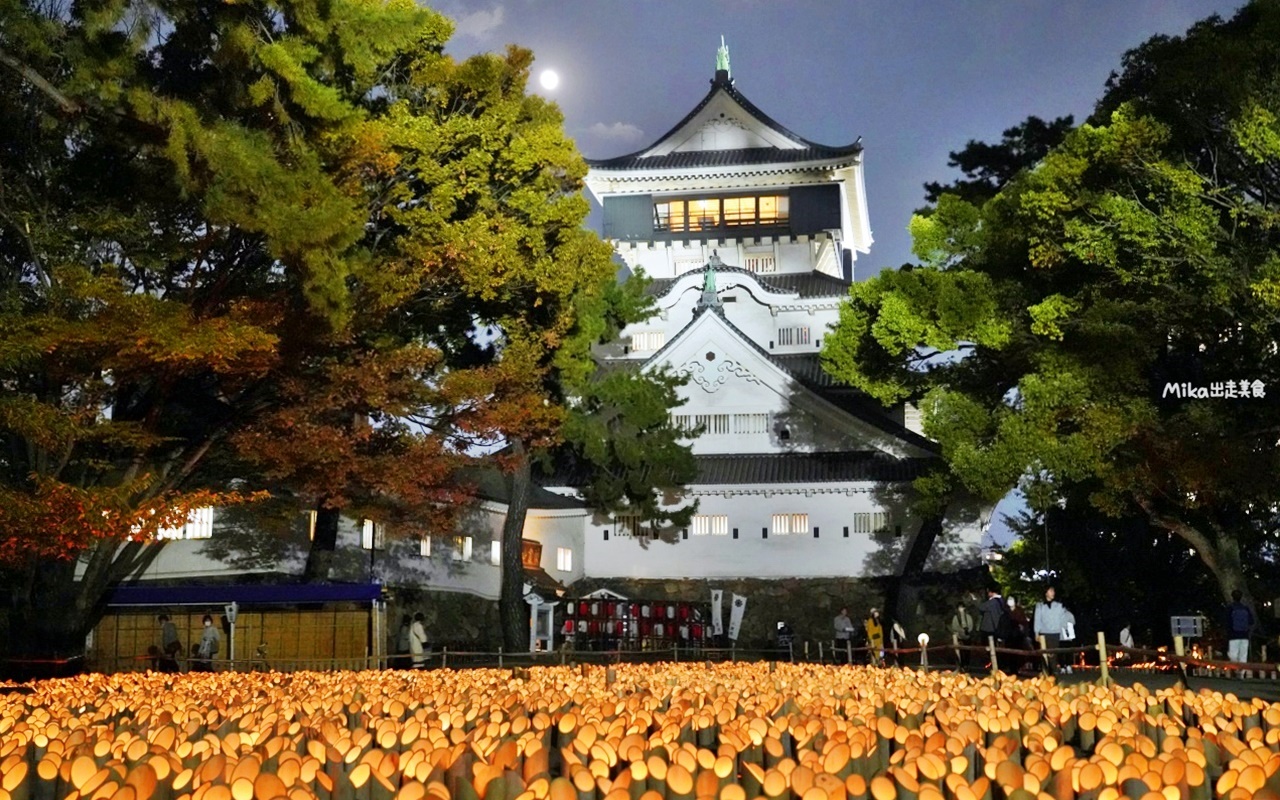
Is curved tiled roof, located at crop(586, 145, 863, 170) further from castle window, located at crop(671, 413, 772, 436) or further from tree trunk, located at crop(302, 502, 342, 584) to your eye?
tree trunk, located at crop(302, 502, 342, 584)

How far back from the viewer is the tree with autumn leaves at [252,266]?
1529cm

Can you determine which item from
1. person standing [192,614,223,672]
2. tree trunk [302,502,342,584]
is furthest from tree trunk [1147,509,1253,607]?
person standing [192,614,223,672]

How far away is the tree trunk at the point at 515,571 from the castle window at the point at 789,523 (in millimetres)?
9196

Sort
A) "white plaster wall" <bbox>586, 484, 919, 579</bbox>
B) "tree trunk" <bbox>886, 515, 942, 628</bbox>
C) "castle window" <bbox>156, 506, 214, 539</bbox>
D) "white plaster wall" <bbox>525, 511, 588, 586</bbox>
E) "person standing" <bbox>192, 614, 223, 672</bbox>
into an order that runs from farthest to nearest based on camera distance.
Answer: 1. "white plaster wall" <bbox>525, 511, 588, 586</bbox>
2. "white plaster wall" <bbox>586, 484, 919, 579</bbox>
3. "tree trunk" <bbox>886, 515, 942, 628</bbox>
4. "castle window" <bbox>156, 506, 214, 539</bbox>
5. "person standing" <bbox>192, 614, 223, 672</bbox>

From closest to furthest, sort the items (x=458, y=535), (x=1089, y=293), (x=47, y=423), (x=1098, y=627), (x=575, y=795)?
(x=575, y=795) < (x=47, y=423) < (x=1089, y=293) < (x=1098, y=627) < (x=458, y=535)

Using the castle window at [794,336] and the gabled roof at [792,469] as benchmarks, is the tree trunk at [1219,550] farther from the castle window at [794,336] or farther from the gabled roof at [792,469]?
the castle window at [794,336]

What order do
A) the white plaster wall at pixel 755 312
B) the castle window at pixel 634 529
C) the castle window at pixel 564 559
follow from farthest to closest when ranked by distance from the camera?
the white plaster wall at pixel 755 312 < the castle window at pixel 634 529 < the castle window at pixel 564 559

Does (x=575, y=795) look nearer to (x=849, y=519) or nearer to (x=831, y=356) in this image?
(x=831, y=356)

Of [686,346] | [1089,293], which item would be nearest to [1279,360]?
[1089,293]

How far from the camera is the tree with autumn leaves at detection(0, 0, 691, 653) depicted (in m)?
15.3

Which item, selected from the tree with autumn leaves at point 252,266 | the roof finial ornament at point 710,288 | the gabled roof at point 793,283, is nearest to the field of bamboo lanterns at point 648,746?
the tree with autumn leaves at point 252,266

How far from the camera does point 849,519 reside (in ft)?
115

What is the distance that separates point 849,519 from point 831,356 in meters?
6.91

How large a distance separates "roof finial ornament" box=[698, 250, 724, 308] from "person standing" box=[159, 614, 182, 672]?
801 inches
